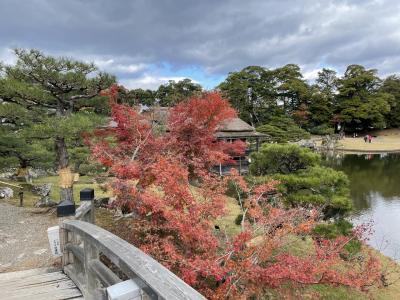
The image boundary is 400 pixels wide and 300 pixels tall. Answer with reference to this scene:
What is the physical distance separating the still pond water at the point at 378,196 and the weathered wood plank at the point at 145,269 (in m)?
9.16

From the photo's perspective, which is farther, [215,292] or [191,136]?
[191,136]

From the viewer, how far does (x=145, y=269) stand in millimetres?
1701

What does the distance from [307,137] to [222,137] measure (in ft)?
50.1

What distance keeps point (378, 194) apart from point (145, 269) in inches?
667

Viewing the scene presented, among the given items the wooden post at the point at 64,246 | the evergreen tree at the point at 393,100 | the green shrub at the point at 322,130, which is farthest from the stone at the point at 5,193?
the evergreen tree at the point at 393,100

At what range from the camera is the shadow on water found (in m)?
10.3

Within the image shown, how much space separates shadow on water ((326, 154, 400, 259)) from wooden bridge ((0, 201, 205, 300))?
8.66 metres

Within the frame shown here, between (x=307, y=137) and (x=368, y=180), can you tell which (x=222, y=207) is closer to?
(x=368, y=180)

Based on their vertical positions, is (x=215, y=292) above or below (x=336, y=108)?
below

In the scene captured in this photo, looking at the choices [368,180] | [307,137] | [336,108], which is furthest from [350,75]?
[368,180]

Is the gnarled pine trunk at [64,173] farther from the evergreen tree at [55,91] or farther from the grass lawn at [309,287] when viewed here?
the grass lawn at [309,287]

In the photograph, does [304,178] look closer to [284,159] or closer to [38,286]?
[284,159]

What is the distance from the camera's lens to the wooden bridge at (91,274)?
158 centimetres

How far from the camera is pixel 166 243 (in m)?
4.57
